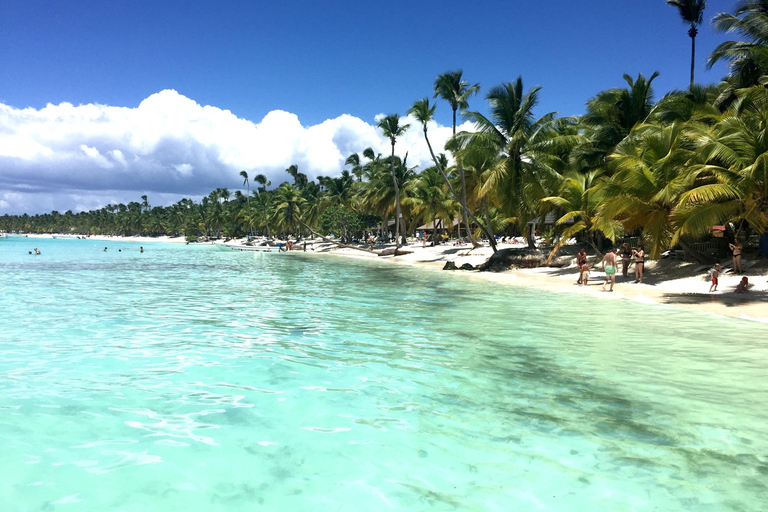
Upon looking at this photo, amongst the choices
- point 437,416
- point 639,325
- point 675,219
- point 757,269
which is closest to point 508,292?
point 675,219

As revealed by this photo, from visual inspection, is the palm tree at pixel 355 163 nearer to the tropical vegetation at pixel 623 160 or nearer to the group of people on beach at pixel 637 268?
the tropical vegetation at pixel 623 160

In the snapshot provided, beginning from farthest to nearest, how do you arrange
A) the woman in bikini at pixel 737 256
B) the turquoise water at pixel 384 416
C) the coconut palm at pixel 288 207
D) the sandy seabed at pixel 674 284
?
the coconut palm at pixel 288 207 → the woman in bikini at pixel 737 256 → the sandy seabed at pixel 674 284 → the turquoise water at pixel 384 416

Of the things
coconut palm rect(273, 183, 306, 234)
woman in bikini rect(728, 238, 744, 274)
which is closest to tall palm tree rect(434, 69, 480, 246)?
woman in bikini rect(728, 238, 744, 274)

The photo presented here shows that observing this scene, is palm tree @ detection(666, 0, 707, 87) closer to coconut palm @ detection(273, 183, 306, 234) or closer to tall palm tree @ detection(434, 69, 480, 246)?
tall palm tree @ detection(434, 69, 480, 246)

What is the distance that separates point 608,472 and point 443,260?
3577cm

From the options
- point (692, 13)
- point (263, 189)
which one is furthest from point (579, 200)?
point (263, 189)

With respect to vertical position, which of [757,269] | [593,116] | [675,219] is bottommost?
[757,269]

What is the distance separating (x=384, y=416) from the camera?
5586 mm

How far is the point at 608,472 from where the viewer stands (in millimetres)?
4223

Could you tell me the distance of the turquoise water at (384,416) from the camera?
397 centimetres

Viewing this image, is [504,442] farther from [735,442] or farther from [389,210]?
[389,210]

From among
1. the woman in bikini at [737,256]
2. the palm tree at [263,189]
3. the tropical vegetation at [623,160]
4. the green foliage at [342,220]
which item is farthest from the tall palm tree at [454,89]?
the palm tree at [263,189]

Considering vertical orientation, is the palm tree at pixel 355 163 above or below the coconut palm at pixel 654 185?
above

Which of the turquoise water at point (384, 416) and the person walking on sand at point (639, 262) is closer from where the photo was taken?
the turquoise water at point (384, 416)
